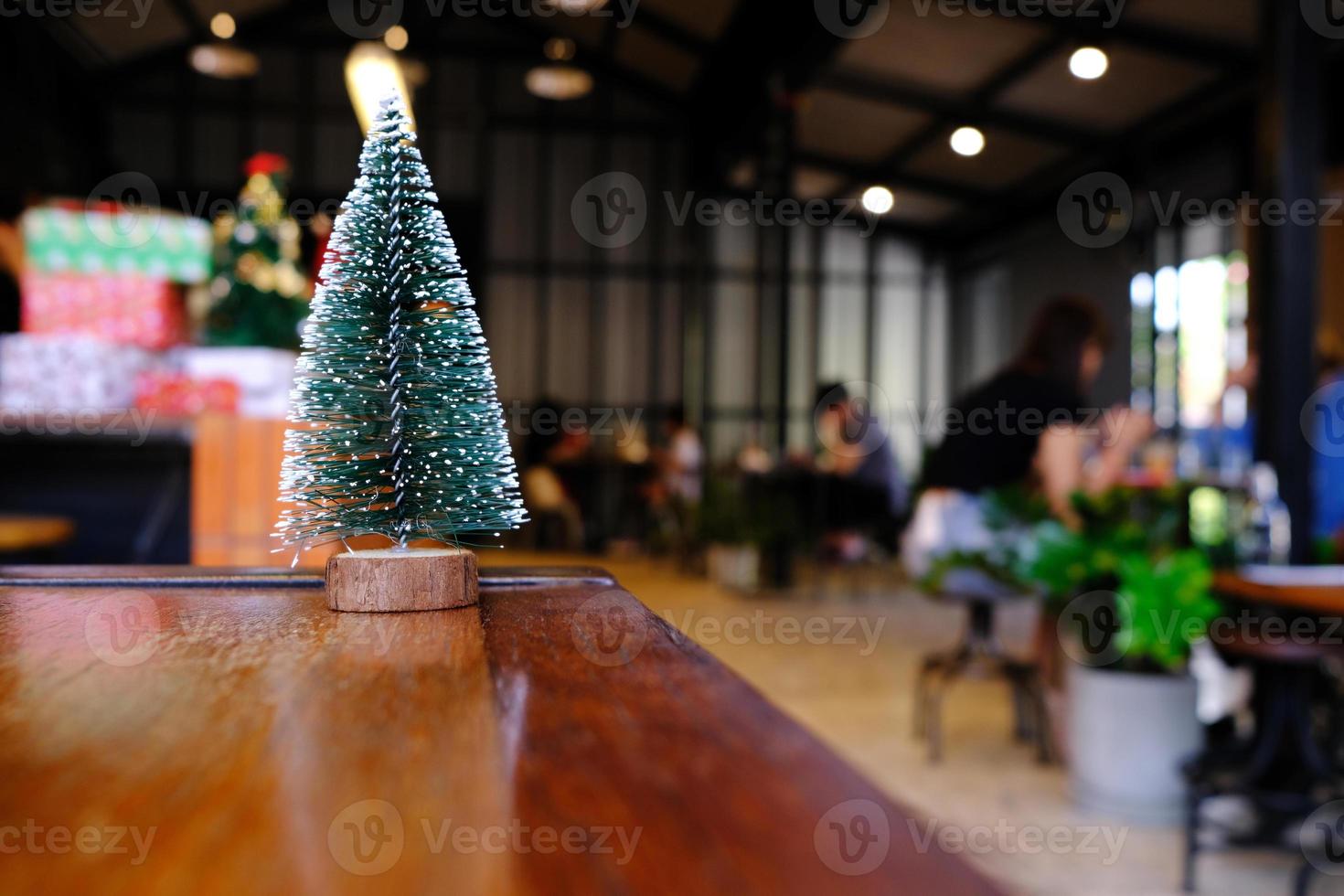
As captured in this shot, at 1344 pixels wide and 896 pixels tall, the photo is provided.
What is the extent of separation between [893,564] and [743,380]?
4155mm

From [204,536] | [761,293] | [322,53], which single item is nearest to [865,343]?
[761,293]

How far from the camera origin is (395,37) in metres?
10.1

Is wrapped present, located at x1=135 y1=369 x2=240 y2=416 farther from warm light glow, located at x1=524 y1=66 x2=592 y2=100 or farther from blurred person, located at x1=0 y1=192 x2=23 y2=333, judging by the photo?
warm light glow, located at x1=524 y1=66 x2=592 y2=100

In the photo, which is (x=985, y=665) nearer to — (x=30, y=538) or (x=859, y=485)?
(x=30, y=538)

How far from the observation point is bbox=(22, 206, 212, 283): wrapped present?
2229 millimetres

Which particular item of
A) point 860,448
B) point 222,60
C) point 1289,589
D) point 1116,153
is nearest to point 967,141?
point 1116,153

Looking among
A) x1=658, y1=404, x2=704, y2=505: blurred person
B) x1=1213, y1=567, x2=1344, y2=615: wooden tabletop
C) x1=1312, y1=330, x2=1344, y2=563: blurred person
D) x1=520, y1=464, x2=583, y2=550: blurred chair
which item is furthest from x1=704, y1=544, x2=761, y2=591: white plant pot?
x1=1213, y1=567, x2=1344, y2=615: wooden tabletop

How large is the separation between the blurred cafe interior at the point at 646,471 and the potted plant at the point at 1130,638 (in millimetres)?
13

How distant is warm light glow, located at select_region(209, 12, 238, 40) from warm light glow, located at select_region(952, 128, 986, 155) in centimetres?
662

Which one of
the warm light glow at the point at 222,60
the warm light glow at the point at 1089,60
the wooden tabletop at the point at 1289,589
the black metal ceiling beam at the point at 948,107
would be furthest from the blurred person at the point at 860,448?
the warm light glow at the point at 222,60

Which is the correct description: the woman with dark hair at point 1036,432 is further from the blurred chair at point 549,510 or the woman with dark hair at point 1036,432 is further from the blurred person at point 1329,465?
the blurred chair at point 549,510

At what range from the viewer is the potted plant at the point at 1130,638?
2609 millimetres

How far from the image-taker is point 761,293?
34.4ft

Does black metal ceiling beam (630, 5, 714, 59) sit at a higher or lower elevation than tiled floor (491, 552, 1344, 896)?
higher
